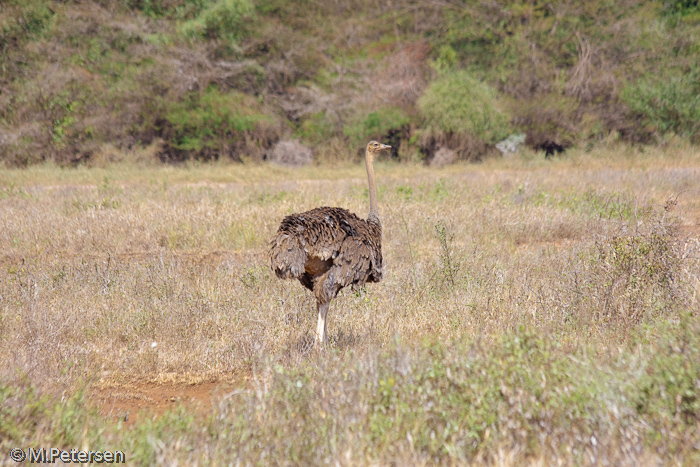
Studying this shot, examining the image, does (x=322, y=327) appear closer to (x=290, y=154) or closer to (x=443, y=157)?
(x=443, y=157)

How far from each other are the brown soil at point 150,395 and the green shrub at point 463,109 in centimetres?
1920

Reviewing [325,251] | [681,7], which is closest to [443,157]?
[681,7]

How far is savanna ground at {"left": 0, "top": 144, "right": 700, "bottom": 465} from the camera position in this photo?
10.6 feet

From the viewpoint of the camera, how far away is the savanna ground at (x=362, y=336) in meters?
3.23

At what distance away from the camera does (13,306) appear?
5941mm

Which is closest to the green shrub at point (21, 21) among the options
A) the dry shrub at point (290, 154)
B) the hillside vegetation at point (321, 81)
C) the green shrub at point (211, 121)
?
the hillside vegetation at point (321, 81)

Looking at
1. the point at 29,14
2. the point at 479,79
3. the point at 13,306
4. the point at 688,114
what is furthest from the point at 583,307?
the point at 29,14

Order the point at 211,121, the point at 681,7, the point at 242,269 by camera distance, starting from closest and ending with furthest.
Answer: the point at 242,269 → the point at 211,121 → the point at 681,7

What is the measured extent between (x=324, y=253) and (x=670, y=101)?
21824 millimetres

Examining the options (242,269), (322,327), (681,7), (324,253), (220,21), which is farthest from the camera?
(681,7)

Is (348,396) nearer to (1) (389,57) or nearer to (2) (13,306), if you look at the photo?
(2) (13,306)

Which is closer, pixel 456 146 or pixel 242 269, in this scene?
pixel 242 269

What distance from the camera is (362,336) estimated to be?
543 cm

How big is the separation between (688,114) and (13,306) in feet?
75.5
